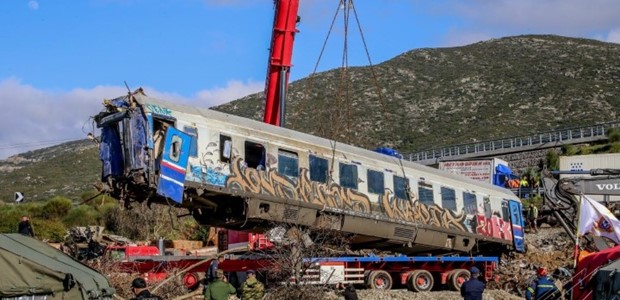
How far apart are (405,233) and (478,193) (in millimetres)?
3956

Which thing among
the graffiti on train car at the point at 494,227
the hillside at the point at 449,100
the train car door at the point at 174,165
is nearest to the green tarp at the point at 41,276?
the train car door at the point at 174,165

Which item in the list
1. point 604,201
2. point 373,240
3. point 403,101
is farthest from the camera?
point 403,101

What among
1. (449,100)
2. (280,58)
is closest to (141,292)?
(280,58)

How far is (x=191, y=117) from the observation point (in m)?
18.8

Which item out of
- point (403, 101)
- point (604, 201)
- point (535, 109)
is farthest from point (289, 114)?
point (604, 201)

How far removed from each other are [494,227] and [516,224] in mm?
1587

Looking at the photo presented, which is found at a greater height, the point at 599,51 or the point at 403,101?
the point at 599,51

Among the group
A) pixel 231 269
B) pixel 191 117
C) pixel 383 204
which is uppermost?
pixel 191 117

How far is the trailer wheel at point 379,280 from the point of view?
2302 centimetres

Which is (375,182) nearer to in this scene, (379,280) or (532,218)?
(379,280)

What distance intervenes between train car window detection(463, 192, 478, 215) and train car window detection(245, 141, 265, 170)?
24.8ft

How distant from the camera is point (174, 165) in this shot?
1823 cm

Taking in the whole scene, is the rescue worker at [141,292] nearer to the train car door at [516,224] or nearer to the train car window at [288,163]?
the train car window at [288,163]

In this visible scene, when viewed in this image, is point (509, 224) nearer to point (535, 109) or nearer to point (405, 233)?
point (405, 233)
